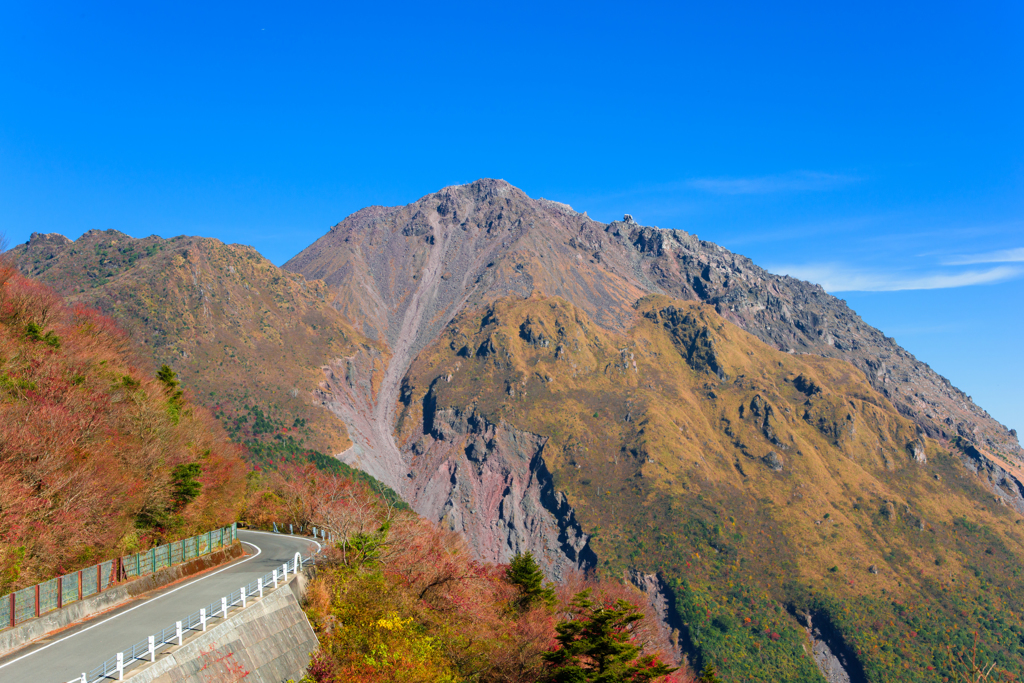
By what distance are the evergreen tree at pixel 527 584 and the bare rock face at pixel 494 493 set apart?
324 ft

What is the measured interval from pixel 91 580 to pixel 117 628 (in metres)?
2.94

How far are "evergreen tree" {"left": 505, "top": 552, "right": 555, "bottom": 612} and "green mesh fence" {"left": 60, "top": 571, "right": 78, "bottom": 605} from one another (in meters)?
25.8

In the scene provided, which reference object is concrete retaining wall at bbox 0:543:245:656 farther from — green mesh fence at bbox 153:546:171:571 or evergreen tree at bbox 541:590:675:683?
evergreen tree at bbox 541:590:675:683

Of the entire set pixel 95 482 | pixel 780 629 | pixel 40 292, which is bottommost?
pixel 780 629

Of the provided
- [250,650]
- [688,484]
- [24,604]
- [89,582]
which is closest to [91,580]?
[89,582]

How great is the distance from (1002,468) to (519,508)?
15028 centimetres

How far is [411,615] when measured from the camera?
30.8 meters

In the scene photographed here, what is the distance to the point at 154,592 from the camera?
2562 centimetres

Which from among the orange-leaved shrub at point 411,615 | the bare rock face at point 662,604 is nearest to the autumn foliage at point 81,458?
the orange-leaved shrub at point 411,615

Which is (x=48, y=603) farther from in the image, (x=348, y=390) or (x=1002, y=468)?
(x=1002, y=468)

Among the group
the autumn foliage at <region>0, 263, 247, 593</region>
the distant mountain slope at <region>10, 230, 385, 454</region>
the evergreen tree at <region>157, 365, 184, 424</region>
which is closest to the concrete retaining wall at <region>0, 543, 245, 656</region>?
the autumn foliage at <region>0, 263, 247, 593</region>

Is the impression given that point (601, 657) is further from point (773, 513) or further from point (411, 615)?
point (773, 513)

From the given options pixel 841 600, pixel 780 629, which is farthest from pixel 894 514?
pixel 780 629

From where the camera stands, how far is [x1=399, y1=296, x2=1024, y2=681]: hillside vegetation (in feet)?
383
